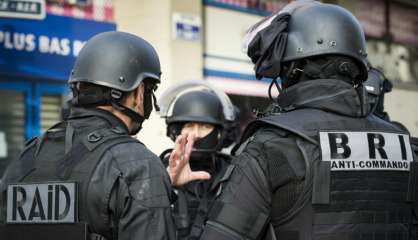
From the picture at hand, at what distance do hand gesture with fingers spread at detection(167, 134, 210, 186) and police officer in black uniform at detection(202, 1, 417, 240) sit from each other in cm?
40

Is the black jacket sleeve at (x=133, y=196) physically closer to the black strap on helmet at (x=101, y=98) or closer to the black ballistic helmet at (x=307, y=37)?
the black strap on helmet at (x=101, y=98)

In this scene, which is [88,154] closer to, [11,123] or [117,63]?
[117,63]

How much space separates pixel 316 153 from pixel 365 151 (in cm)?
18

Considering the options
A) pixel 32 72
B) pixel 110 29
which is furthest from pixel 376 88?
pixel 110 29

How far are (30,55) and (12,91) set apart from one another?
46cm

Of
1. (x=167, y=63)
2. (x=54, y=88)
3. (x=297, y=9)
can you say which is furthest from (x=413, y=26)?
(x=297, y=9)

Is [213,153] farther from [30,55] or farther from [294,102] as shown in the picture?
[30,55]

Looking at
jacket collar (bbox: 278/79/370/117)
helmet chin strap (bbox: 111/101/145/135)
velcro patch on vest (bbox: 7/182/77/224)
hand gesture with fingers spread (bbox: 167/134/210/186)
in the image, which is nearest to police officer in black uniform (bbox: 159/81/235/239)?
hand gesture with fingers spread (bbox: 167/134/210/186)

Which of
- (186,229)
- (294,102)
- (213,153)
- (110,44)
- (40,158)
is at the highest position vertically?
(110,44)

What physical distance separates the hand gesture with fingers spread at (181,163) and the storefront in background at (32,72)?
5086 mm

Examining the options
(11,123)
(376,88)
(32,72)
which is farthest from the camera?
A: (32,72)

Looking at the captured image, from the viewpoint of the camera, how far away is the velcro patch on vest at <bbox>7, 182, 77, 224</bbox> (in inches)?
91.7

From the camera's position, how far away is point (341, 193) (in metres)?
2.19

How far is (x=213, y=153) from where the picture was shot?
445 cm
